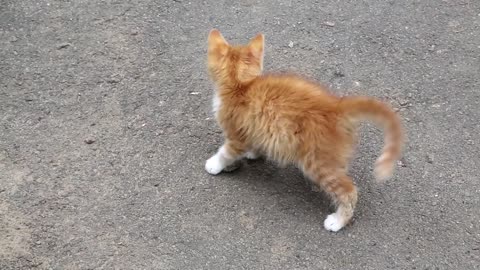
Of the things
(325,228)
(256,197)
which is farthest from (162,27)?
(325,228)

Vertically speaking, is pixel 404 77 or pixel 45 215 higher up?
pixel 404 77

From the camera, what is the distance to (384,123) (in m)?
2.87

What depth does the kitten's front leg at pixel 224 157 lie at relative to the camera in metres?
3.25

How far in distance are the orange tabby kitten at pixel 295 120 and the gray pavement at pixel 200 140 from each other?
27 centimetres

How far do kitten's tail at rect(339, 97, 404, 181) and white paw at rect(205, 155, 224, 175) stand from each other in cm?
84

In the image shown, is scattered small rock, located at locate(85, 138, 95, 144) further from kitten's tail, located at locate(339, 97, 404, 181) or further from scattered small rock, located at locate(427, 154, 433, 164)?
scattered small rock, located at locate(427, 154, 433, 164)

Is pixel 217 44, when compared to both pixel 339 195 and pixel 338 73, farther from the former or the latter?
pixel 338 73

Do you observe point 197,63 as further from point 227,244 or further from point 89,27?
point 227,244

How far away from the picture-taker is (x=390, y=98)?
3889 millimetres

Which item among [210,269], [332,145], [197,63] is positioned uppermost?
[332,145]

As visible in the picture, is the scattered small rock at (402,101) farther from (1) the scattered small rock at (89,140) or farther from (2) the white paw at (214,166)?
(1) the scattered small rock at (89,140)

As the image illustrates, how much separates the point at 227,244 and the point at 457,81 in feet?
6.76

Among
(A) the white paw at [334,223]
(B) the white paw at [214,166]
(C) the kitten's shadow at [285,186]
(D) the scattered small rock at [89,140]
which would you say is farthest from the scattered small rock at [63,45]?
(A) the white paw at [334,223]

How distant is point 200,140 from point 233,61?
0.66 meters
